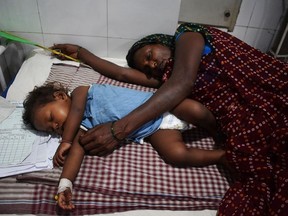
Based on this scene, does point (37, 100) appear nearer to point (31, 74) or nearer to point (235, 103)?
point (31, 74)

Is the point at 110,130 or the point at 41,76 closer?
the point at 110,130

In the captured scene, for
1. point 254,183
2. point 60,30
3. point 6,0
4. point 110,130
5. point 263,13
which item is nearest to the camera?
point 254,183

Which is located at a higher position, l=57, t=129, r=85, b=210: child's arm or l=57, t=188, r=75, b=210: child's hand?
l=57, t=129, r=85, b=210: child's arm

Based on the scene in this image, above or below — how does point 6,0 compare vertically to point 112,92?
above

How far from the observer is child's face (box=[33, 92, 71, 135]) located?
3.58ft

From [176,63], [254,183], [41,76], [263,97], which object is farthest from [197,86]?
[41,76]

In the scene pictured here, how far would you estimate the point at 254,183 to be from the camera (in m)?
0.97

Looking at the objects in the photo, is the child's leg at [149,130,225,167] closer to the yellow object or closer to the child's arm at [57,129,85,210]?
the child's arm at [57,129,85,210]

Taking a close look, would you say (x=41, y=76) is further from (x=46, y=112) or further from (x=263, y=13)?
(x=263, y=13)

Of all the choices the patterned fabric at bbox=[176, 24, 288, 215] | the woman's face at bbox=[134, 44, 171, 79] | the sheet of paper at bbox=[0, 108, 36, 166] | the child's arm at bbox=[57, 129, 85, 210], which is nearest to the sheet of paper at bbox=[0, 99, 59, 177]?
the sheet of paper at bbox=[0, 108, 36, 166]

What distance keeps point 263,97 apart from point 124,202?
732 mm

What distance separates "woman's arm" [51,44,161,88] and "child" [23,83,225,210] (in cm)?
31

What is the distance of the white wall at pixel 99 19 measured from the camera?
1574 mm

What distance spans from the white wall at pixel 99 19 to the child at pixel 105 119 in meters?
0.60
